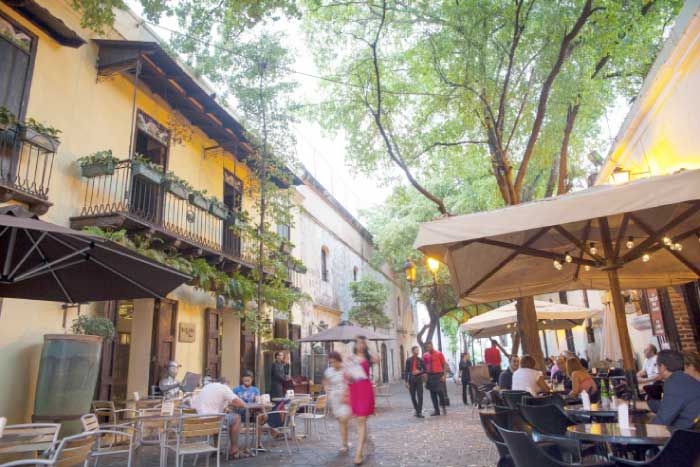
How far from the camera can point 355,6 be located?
34.2 ft

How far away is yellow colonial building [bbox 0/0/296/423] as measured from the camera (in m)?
7.48

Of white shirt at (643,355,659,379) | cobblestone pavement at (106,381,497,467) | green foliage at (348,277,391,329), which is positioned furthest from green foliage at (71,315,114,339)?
green foliage at (348,277,391,329)

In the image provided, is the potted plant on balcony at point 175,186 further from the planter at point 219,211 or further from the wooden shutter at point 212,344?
the wooden shutter at point 212,344

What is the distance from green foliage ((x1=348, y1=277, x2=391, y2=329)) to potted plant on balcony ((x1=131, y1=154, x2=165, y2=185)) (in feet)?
52.1

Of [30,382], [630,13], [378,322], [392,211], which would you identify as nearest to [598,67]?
[630,13]

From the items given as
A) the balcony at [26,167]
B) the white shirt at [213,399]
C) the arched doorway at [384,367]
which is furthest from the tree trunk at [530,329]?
the arched doorway at [384,367]

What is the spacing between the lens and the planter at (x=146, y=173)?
8984 mm

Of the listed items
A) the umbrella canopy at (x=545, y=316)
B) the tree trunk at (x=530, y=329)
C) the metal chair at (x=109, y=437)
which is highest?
the umbrella canopy at (x=545, y=316)

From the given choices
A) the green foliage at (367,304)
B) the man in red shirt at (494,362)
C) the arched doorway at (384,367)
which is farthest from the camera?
the arched doorway at (384,367)

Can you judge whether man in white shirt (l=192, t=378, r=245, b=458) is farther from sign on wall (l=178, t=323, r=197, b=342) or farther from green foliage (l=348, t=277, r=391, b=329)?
green foliage (l=348, t=277, r=391, b=329)

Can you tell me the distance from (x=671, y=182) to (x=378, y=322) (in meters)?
21.2

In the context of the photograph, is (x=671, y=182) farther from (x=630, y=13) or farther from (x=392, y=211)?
(x=392, y=211)

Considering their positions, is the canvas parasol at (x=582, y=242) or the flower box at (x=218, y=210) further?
the flower box at (x=218, y=210)

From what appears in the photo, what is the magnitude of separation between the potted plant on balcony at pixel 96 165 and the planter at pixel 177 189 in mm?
1290
